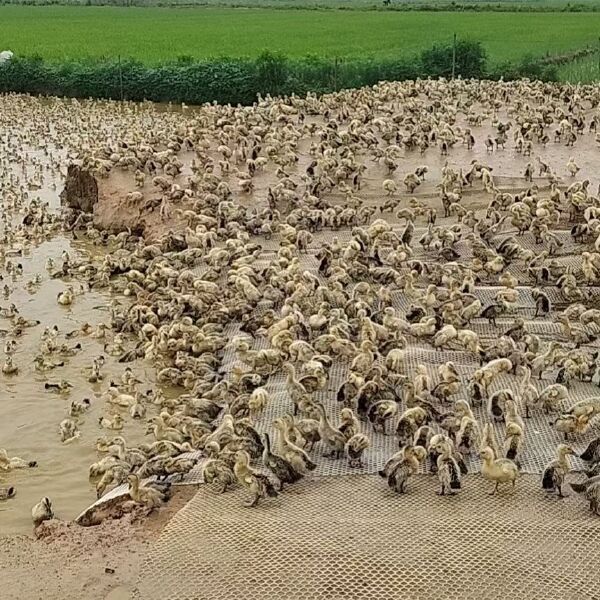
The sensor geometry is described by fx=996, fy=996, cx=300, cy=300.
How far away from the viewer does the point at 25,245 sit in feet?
58.3

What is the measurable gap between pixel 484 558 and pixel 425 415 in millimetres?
2404

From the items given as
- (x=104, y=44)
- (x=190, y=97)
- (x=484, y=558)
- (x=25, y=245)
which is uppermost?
(x=104, y=44)

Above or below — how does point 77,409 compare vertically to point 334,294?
below

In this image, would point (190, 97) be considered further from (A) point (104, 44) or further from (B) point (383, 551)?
(B) point (383, 551)

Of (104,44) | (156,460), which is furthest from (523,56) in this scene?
(156,460)

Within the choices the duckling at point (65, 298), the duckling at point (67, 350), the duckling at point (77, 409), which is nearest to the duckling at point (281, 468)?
the duckling at point (77, 409)

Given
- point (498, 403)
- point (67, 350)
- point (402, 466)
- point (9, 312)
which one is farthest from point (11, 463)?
point (498, 403)

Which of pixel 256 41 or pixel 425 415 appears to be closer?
pixel 425 415

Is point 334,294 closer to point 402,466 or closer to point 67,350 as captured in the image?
point 67,350

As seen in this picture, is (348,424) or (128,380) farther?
(128,380)

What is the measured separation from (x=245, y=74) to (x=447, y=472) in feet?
90.0

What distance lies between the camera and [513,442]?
8.80m

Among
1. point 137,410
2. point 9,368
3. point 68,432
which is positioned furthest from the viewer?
point 9,368

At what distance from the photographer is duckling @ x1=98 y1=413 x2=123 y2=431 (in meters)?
11.2
